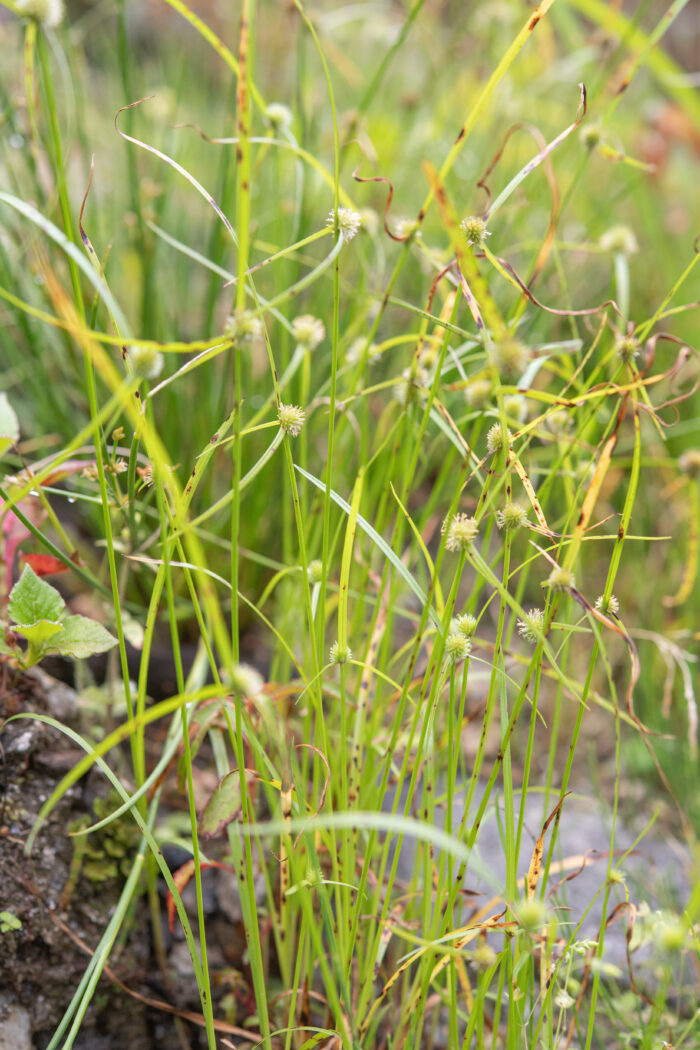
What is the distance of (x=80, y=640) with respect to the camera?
74cm

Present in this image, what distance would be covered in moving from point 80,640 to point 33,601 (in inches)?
2.2

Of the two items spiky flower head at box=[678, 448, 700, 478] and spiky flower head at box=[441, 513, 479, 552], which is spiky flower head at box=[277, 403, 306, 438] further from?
spiky flower head at box=[678, 448, 700, 478]

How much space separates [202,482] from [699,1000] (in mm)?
887

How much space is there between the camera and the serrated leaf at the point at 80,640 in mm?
732

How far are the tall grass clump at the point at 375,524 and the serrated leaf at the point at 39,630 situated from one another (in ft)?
0.23

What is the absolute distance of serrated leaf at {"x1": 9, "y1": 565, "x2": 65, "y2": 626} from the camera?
71cm

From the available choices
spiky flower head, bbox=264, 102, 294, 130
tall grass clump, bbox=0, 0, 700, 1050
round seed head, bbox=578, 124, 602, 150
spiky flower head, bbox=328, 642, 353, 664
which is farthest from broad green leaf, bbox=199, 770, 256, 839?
round seed head, bbox=578, 124, 602, 150

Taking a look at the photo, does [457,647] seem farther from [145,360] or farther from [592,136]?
[592,136]

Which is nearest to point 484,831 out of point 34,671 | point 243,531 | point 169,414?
point 243,531

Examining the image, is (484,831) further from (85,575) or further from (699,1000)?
(85,575)

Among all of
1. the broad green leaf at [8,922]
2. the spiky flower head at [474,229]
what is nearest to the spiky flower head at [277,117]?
the spiky flower head at [474,229]

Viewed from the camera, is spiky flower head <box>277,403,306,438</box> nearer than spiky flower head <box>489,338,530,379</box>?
No

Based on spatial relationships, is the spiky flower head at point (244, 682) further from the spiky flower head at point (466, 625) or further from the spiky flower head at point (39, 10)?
the spiky flower head at point (39, 10)

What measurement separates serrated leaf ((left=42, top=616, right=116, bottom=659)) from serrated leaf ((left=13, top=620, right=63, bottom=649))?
1cm
